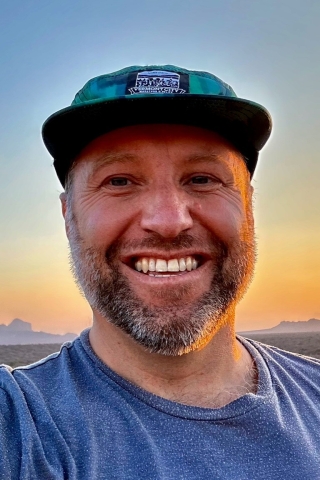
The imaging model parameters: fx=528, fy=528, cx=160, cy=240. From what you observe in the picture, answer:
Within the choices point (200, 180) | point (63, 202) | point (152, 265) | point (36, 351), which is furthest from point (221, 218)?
point (36, 351)

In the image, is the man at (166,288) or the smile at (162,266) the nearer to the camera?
A: the man at (166,288)

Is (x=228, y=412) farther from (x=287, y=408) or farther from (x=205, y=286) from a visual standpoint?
(x=205, y=286)

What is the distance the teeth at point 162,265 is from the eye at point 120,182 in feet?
1.24

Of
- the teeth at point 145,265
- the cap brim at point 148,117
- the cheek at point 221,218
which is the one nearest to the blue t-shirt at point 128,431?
the teeth at point 145,265

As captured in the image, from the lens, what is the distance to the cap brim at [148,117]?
97.9 inches

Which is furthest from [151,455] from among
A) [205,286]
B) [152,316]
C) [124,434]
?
[205,286]

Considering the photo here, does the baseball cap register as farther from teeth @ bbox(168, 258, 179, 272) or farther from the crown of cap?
teeth @ bbox(168, 258, 179, 272)

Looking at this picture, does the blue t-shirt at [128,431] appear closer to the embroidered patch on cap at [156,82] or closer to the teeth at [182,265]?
the teeth at [182,265]

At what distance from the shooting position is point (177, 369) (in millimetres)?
2561

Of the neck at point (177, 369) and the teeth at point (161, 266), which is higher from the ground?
the teeth at point (161, 266)

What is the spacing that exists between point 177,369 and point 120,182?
947 mm

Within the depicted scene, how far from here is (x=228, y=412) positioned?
232cm

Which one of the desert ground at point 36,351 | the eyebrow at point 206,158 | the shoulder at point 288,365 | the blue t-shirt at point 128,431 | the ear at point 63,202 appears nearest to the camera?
the blue t-shirt at point 128,431

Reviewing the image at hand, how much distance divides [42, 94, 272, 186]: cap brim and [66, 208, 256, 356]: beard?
485 millimetres
